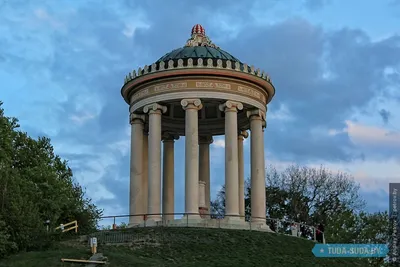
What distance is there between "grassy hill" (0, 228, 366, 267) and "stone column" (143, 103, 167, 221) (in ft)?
15.1

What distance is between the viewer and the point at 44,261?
108 feet

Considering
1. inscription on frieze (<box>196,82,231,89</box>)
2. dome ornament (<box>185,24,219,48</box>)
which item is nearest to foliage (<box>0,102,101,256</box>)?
inscription on frieze (<box>196,82,231,89</box>)

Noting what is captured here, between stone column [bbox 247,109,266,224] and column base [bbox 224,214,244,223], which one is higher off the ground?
stone column [bbox 247,109,266,224]

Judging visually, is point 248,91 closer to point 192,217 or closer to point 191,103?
point 191,103

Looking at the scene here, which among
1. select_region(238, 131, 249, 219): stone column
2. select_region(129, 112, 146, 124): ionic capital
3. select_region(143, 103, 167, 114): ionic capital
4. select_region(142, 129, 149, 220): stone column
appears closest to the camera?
select_region(143, 103, 167, 114): ionic capital

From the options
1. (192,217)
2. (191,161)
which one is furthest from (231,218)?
(191,161)

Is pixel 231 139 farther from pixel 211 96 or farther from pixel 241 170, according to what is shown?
pixel 241 170

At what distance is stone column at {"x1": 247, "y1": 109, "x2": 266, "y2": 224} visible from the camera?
48.4m

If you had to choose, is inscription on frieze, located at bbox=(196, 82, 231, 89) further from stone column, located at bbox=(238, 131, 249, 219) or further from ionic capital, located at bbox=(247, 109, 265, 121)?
stone column, located at bbox=(238, 131, 249, 219)

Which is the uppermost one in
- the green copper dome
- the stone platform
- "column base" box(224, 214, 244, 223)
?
the green copper dome

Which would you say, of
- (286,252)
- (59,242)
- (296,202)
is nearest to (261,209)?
(286,252)

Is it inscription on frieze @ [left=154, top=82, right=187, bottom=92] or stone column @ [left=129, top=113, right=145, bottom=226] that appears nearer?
inscription on frieze @ [left=154, top=82, right=187, bottom=92]

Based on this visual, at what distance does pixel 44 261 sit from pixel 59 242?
19.4 feet

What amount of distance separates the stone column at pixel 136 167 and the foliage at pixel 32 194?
383 cm
